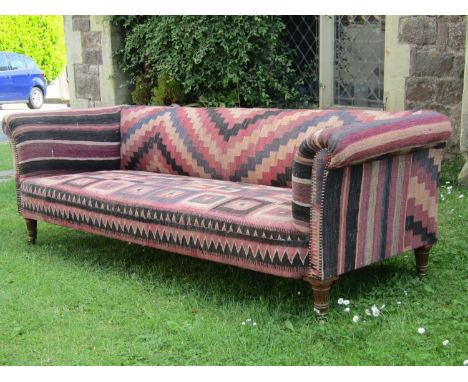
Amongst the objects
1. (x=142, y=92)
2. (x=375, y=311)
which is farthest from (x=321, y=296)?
(x=142, y=92)

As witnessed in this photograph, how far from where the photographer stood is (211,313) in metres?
3.47

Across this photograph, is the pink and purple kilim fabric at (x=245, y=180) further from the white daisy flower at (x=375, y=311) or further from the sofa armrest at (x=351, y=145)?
the white daisy flower at (x=375, y=311)

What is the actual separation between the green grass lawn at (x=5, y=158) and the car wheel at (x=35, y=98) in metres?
7.83

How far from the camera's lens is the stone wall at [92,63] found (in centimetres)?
876

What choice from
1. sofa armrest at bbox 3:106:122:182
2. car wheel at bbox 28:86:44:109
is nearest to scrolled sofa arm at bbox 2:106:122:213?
sofa armrest at bbox 3:106:122:182

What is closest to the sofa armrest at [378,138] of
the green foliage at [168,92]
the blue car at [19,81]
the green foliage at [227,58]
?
the green foliage at [227,58]

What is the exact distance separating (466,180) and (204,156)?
2240 mm

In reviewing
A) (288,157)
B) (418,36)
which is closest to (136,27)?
(418,36)

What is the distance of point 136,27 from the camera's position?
8.34 metres

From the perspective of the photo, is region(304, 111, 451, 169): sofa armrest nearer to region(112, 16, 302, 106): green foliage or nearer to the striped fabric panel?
the striped fabric panel

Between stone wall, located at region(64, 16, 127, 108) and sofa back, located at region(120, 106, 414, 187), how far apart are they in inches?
146

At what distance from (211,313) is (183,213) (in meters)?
0.52

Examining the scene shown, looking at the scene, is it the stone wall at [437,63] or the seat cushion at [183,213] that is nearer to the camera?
the seat cushion at [183,213]

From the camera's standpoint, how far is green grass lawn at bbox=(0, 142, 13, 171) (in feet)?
27.5
